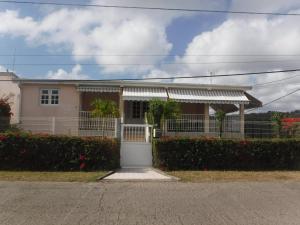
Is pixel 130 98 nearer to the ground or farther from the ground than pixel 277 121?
farther from the ground

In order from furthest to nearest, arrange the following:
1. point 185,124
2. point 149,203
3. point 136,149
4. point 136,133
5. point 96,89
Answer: point 96,89
point 185,124
point 136,133
point 136,149
point 149,203

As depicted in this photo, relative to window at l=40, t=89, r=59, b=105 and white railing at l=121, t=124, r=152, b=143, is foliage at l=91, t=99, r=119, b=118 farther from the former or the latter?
window at l=40, t=89, r=59, b=105

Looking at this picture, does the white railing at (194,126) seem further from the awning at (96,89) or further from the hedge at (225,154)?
the awning at (96,89)

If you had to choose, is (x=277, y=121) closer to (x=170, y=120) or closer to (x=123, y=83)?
(x=170, y=120)

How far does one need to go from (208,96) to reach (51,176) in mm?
12728

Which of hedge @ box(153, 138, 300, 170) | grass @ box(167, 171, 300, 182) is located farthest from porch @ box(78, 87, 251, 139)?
grass @ box(167, 171, 300, 182)

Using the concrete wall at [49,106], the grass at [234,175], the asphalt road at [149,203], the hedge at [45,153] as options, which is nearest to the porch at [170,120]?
the concrete wall at [49,106]

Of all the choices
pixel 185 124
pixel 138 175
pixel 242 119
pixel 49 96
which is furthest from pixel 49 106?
pixel 242 119

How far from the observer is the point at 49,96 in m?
24.5

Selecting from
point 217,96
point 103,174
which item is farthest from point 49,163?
point 217,96

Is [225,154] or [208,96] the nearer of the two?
[225,154]

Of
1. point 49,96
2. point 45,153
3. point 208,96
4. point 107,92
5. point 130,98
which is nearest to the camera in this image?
point 45,153

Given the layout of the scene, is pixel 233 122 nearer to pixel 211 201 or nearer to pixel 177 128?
pixel 177 128

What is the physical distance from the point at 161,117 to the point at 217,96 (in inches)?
258
